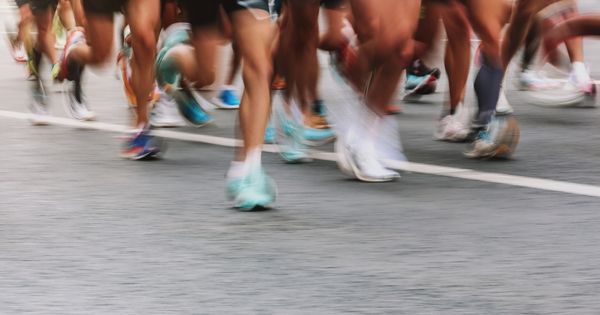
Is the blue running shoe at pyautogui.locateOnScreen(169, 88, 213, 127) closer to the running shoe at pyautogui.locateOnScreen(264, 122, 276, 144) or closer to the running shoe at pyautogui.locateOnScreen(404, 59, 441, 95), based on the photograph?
the running shoe at pyautogui.locateOnScreen(264, 122, 276, 144)

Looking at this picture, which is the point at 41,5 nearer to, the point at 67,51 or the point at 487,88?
the point at 67,51

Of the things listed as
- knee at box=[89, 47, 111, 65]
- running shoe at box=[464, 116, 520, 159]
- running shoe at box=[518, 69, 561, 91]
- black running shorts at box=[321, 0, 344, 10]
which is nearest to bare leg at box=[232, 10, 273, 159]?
black running shorts at box=[321, 0, 344, 10]

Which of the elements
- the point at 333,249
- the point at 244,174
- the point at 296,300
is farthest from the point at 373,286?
the point at 244,174

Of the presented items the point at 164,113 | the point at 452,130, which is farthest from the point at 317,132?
the point at 164,113

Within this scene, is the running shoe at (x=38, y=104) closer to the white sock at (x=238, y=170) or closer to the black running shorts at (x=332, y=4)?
the black running shorts at (x=332, y=4)

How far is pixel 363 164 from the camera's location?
6.83 metres

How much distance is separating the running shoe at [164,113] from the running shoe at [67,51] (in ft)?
2.03

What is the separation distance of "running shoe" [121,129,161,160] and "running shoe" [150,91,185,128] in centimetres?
157

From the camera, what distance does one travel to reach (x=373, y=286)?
4.58 metres

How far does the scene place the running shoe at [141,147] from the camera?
7.74 metres

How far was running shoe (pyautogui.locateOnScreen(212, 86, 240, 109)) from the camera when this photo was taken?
34.4ft

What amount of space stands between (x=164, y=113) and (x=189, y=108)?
24 centimetres

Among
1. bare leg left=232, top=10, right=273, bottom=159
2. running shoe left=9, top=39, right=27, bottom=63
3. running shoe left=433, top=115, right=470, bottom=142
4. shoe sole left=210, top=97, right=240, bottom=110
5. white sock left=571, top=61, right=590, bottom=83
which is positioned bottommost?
running shoe left=9, top=39, right=27, bottom=63

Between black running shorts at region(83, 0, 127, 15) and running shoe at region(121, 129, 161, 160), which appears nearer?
black running shorts at region(83, 0, 127, 15)
